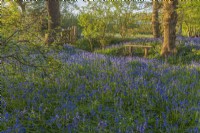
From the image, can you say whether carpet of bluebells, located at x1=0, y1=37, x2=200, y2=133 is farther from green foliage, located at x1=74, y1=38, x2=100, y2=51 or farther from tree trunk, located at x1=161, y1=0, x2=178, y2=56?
green foliage, located at x1=74, y1=38, x2=100, y2=51

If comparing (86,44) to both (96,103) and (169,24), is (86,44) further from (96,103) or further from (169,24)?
(96,103)

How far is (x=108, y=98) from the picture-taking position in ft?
17.5

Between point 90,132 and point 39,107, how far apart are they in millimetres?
1148

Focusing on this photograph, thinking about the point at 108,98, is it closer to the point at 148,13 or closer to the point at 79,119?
the point at 79,119

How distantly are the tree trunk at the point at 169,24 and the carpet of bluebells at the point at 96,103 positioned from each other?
4880 millimetres

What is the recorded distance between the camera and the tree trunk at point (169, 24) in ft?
37.0

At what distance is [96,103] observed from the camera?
197 inches

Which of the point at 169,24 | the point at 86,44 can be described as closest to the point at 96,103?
the point at 169,24

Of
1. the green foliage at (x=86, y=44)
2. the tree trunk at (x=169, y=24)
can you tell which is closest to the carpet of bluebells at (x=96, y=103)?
the tree trunk at (x=169, y=24)

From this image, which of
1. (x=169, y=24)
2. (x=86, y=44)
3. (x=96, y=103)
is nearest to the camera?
(x=96, y=103)

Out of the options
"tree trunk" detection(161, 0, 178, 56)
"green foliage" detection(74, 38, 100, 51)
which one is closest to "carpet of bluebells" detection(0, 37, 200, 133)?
"tree trunk" detection(161, 0, 178, 56)

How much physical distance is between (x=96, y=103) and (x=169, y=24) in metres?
7.60

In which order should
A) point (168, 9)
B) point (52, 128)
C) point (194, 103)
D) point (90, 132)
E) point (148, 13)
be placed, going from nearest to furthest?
point (90, 132)
point (52, 128)
point (194, 103)
point (168, 9)
point (148, 13)

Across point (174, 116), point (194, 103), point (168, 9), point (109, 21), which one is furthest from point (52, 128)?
point (109, 21)
